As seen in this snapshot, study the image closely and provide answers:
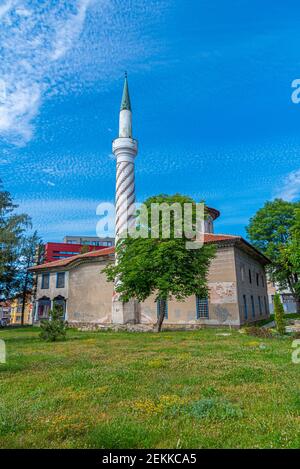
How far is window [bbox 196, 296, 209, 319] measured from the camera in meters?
27.5

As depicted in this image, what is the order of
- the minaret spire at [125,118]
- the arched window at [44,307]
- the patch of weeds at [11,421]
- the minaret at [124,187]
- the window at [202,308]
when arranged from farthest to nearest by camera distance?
the arched window at [44,307], the minaret spire at [125,118], the minaret at [124,187], the window at [202,308], the patch of weeds at [11,421]

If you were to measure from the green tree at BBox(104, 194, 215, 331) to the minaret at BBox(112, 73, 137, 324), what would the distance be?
5.48m

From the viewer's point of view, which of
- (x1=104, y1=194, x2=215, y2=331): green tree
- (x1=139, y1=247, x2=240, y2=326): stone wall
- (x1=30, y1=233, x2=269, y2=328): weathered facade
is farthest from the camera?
(x1=30, y1=233, x2=269, y2=328): weathered facade

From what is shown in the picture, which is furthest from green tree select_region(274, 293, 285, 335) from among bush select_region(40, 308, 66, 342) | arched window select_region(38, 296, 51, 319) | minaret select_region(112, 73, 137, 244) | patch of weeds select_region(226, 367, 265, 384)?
arched window select_region(38, 296, 51, 319)

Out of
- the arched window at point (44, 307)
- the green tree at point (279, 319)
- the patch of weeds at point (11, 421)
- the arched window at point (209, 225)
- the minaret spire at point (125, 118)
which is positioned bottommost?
the patch of weeds at point (11, 421)

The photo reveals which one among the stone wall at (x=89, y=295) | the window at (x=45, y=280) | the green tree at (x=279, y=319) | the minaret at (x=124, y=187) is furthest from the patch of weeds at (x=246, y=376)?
the window at (x=45, y=280)

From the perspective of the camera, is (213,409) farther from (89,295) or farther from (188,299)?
(89,295)

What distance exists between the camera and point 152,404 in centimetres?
593

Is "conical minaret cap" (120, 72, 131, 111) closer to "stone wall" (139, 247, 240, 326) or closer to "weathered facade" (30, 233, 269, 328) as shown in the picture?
"weathered facade" (30, 233, 269, 328)

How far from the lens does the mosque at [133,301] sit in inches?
1074

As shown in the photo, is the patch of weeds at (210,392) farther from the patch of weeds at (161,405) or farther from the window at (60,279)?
the window at (60,279)

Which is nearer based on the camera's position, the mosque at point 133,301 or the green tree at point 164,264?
the green tree at point 164,264

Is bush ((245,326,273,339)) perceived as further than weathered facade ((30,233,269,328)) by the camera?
No
